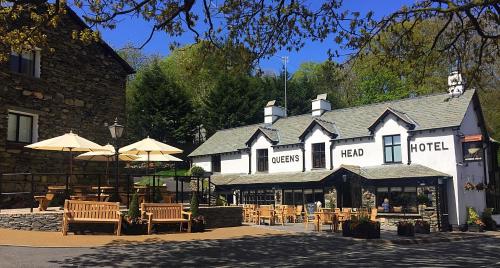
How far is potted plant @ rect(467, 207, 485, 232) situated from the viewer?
2653cm

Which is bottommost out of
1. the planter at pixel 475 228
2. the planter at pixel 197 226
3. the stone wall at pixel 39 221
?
the planter at pixel 475 228

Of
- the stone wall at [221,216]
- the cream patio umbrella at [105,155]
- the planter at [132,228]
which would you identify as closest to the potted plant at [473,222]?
the stone wall at [221,216]

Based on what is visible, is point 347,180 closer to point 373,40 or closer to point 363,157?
point 363,157

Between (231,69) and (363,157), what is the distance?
62.2 ft

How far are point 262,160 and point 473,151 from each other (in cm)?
1463

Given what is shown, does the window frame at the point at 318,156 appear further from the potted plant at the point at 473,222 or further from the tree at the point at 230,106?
the tree at the point at 230,106

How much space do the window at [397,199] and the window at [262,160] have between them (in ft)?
31.0

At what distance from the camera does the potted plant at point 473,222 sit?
26.5 m

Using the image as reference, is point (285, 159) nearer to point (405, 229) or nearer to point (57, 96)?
point (405, 229)

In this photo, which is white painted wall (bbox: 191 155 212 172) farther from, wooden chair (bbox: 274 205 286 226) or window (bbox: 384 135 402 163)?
window (bbox: 384 135 402 163)

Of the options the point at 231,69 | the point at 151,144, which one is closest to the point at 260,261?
the point at 231,69

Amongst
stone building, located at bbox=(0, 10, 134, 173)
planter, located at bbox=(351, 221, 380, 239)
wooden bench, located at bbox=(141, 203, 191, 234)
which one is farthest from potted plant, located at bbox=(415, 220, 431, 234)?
stone building, located at bbox=(0, 10, 134, 173)

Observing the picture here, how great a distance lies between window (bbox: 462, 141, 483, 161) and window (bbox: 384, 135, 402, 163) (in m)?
3.61

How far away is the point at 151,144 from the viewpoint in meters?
18.2
